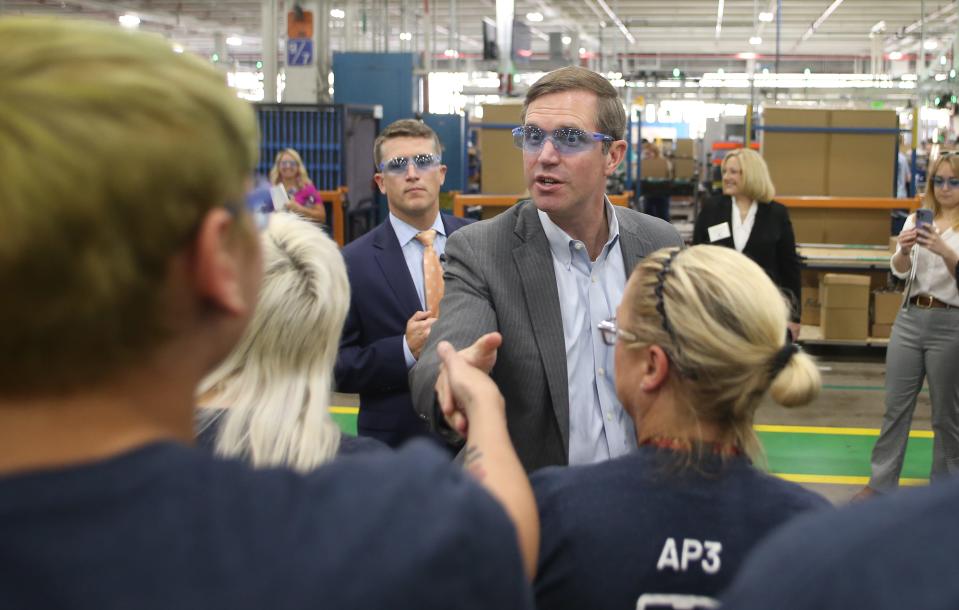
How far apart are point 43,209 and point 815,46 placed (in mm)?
29633

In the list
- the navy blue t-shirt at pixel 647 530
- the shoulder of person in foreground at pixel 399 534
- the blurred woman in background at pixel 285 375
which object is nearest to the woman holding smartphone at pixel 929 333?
the navy blue t-shirt at pixel 647 530

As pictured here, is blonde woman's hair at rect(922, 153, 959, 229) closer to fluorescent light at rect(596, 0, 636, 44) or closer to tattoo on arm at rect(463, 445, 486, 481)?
tattoo on arm at rect(463, 445, 486, 481)

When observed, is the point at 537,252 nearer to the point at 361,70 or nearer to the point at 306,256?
the point at 306,256

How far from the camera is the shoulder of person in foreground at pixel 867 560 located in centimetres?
68

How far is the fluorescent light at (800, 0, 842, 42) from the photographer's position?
65.9 ft

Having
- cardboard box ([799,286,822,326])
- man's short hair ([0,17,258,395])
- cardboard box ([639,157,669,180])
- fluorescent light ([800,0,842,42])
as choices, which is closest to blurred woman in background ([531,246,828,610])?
man's short hair ([0,17,258,395])

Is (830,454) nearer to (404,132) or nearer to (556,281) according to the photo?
(404,132)

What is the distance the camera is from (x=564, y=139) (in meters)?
2.57

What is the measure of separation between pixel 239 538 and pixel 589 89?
6.90 feet

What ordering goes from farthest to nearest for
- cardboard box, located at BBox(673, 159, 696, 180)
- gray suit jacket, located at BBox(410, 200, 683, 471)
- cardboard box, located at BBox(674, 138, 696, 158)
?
1. cardboard box, located at BBox(674, 138, 696, 158)
2. cardboard box, located at BBox(673, 159, 696, 180)
3. gray suit jacket, located at BBox(410, 200, 683, 471)

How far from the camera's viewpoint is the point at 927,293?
4660 mm

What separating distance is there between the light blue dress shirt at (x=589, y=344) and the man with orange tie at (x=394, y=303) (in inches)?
28.5

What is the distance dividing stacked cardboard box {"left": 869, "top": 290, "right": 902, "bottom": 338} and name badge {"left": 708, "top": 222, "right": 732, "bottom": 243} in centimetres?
287

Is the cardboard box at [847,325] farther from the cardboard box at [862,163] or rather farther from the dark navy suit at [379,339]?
the dark navy suit at [379,339]
